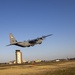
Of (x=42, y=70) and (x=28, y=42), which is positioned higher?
(x=28, y=42)

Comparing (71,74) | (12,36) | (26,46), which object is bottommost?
(71,74)

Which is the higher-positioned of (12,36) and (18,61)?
(12,36)

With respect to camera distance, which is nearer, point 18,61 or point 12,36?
point 12,36

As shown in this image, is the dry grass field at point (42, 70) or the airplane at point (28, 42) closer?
the dry grass field at point (42, 70)

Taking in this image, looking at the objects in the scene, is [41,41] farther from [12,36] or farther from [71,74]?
[71,74]

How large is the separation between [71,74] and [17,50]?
5527 inches

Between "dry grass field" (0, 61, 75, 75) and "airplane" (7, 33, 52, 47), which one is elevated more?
"airplane" (7, 33, 52, 47)

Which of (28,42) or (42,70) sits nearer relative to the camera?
(42,70)

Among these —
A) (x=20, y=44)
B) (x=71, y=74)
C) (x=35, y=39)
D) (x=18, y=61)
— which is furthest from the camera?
(x=18, y=61)

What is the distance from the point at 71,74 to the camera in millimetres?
47594

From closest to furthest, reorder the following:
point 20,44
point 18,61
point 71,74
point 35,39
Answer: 1. point 71,74
2. point 20,44
3. point 35,39
4. point 18,61

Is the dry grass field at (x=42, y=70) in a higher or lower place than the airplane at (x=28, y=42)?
lower

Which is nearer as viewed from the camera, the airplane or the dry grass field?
the dry grass field

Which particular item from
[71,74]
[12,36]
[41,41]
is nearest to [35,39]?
[41,41]
